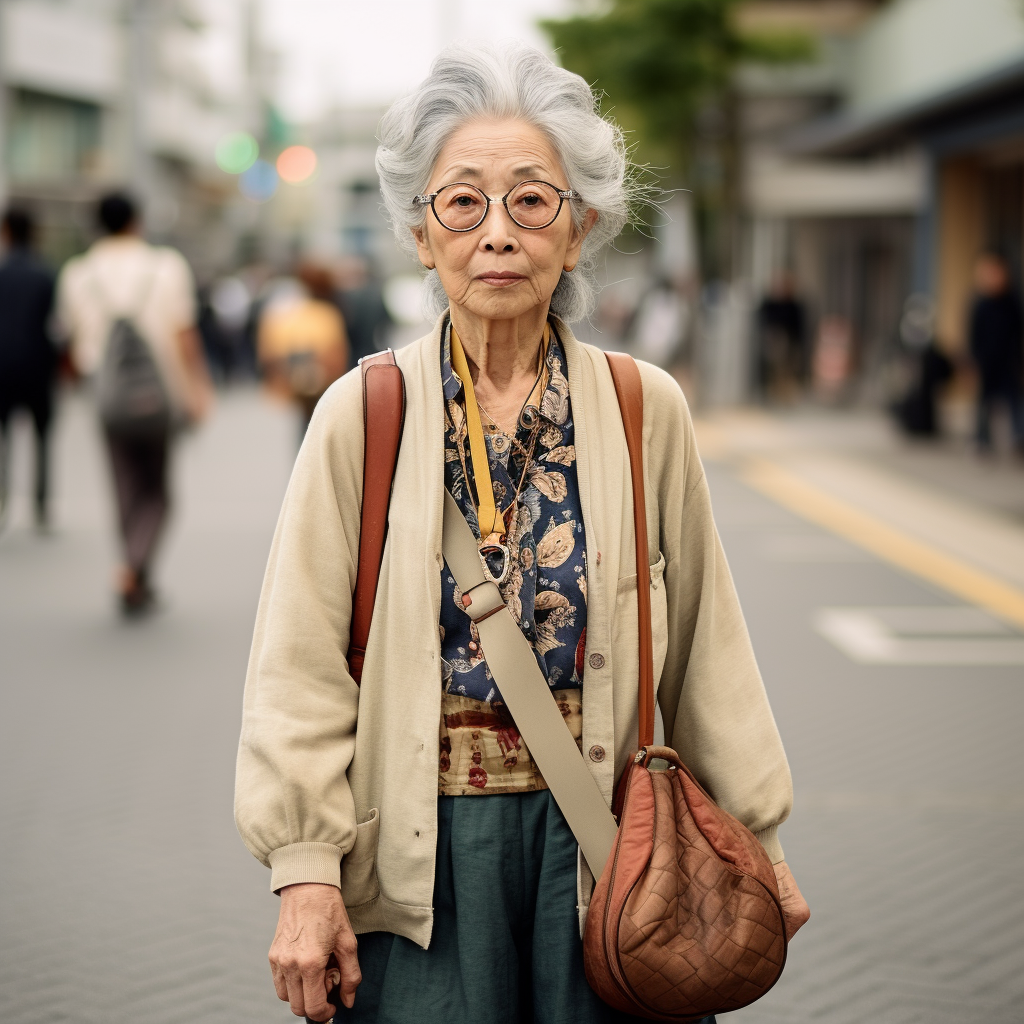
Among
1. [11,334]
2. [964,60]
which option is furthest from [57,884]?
[964,60]

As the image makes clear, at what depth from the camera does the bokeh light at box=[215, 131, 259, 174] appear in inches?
1085

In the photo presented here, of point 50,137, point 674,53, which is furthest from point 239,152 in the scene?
point 50,137

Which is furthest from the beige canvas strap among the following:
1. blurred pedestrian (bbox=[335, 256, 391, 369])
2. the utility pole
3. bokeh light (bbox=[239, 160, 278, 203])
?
the utility pole

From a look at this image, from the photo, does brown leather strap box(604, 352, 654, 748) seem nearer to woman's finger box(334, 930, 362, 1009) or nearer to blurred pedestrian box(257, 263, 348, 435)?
woman's finger box(334, 930, 362, 1009)

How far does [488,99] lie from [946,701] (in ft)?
16.2

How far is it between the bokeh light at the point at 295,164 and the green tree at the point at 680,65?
5198 mm

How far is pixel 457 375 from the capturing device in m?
2.24

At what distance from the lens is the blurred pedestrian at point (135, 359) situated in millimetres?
7816

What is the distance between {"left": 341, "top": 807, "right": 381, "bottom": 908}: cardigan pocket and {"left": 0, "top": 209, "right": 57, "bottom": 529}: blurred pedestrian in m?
9.13

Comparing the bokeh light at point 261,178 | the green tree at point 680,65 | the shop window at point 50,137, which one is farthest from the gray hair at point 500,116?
the shop window at point 50,137

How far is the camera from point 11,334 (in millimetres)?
10703

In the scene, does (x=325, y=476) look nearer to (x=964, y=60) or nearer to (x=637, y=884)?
(x=637, y=884)

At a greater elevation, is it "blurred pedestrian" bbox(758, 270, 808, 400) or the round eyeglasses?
the round eyeglasses

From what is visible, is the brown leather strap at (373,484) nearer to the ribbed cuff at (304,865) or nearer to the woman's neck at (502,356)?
the woman's neck at (502,356)
